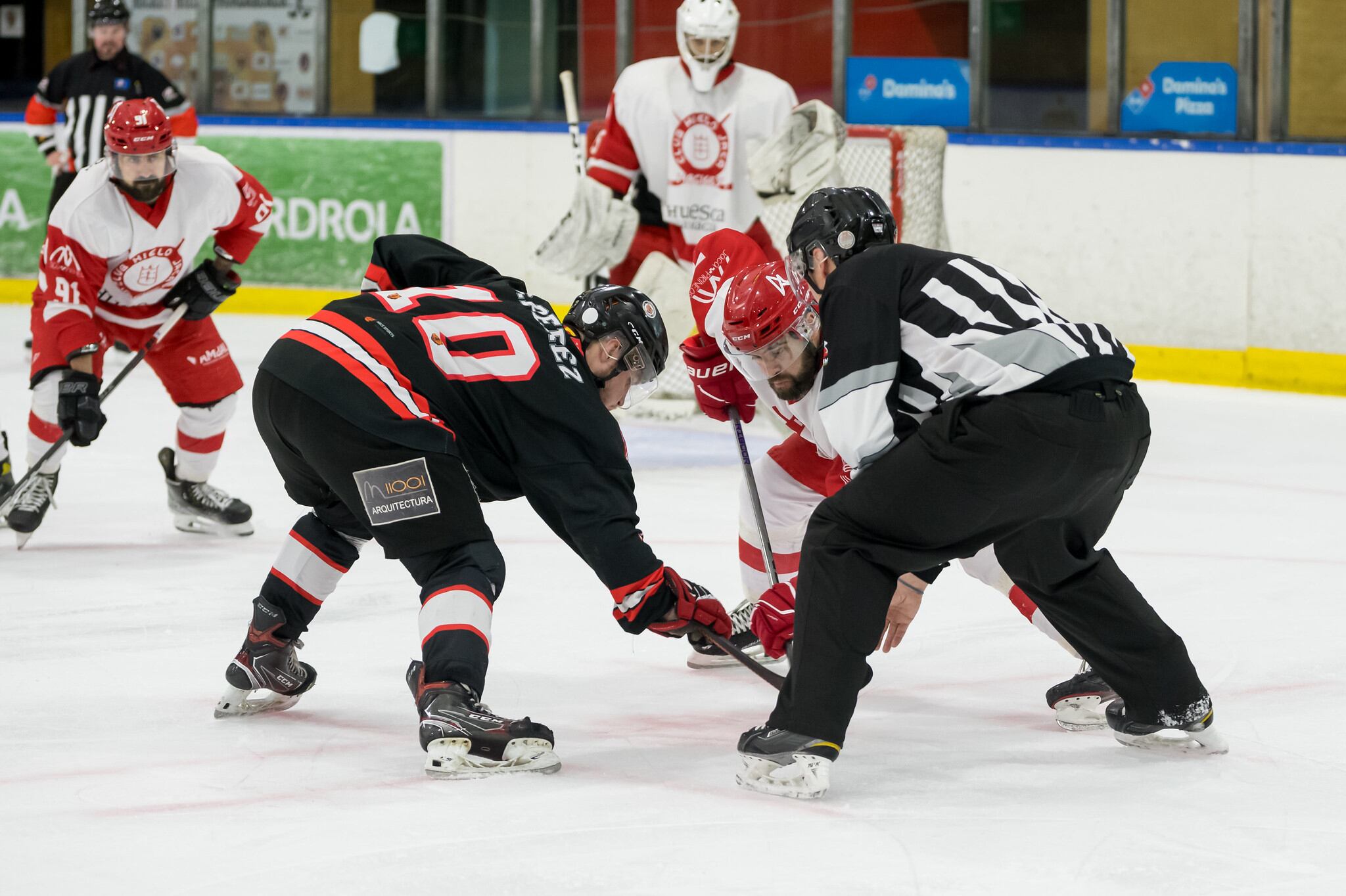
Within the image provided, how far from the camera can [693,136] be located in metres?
5.98

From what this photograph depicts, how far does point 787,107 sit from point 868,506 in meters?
3.73

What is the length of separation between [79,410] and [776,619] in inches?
82.3

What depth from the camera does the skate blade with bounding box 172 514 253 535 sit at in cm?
455

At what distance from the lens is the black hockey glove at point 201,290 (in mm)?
4422

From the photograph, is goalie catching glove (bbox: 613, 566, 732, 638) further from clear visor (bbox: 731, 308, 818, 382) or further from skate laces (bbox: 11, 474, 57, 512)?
skate laces (bbox: 11, 474, 57, 512)

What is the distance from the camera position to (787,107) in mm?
5973

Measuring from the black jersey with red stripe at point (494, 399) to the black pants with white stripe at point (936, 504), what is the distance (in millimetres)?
286

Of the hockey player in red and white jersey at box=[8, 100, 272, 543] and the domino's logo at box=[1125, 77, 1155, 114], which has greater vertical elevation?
the domino's logo at box=[1125, 77, 1155, 114]

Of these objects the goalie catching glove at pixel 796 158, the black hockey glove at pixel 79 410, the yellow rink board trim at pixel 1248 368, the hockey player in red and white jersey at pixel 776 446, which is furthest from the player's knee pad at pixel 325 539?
the yellow rink board trim at pixel 1248 368

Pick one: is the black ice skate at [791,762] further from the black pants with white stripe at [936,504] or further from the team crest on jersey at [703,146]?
the team crest on jersey at [703,146]

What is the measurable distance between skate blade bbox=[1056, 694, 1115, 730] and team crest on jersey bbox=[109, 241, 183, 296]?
8.31ft

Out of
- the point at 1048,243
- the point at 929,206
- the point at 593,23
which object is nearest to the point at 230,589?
the point at 929,206

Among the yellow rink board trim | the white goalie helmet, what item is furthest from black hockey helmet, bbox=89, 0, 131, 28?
the yellow rink board trim

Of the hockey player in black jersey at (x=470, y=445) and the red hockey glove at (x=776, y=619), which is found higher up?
the hockey player in black jersey at (x=470, y=445)
